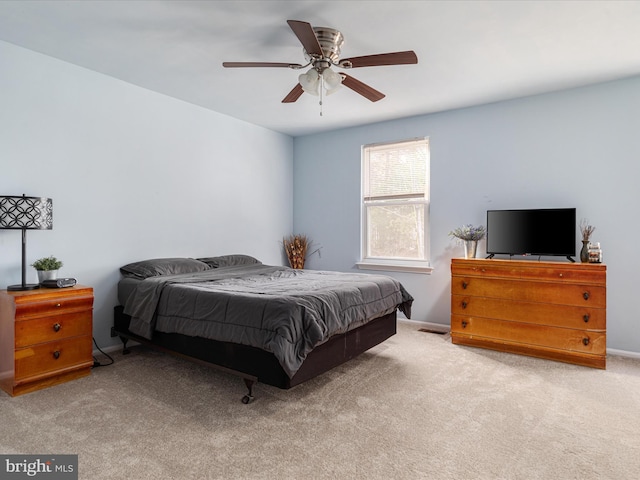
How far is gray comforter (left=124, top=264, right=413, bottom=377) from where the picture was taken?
241cm

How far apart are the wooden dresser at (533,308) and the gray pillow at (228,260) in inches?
96.2

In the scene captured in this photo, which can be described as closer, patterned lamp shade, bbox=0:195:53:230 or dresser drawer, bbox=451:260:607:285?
patterned lamp shade, bbox=0:195:53:230

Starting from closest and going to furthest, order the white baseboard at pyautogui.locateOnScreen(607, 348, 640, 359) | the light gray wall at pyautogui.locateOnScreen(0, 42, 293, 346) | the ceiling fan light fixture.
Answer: the ceiling fan light fixture, the light gray wall at pyautogui.locateOnScreen(0, 42, 293, 346), the white baseboard at pyautogui.locateOnScreen(607, 348, 640, 359)

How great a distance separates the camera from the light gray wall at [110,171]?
10.1 ft

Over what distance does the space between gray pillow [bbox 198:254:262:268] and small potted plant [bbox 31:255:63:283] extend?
153 centimetres

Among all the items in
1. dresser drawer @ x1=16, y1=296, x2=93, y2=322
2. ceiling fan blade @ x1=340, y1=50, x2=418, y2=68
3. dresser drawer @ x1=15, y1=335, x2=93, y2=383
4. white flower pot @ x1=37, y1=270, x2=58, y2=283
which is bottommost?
dresser drawer @ x1=15, y1=335, x2=93, y2=383

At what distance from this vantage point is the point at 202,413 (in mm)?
2387

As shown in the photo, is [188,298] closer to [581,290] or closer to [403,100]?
[403,100]

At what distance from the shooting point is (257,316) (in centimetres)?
249

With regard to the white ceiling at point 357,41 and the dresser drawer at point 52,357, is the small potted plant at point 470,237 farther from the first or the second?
the dresser drawer at point 52,357

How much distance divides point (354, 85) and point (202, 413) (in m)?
2.67

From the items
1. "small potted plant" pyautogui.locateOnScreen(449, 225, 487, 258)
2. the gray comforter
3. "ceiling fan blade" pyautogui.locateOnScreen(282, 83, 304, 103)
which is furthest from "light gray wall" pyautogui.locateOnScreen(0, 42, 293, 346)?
"small potted plant" pyautogui.locateOnScreen(449, 225, 487, 258)

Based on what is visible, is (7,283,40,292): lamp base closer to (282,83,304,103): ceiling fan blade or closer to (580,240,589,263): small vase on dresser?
(282,83,304,103): ceiling fan blade
